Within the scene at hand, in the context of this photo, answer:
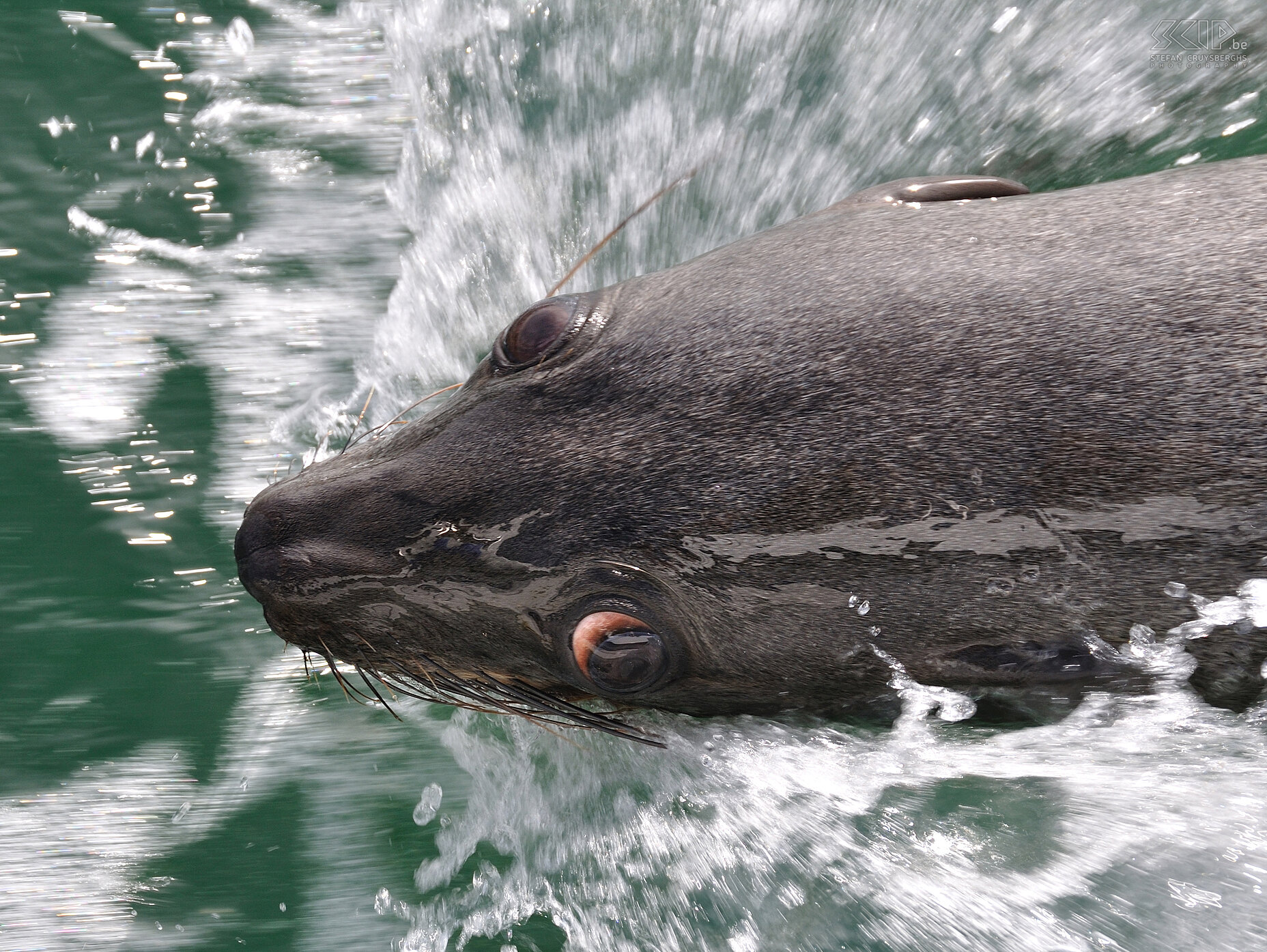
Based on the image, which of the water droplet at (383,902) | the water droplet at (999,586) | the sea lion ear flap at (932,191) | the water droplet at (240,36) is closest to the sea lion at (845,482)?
the water droplet at (999,586)

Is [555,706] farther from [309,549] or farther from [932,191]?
[932,191]

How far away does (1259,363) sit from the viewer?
1994mm

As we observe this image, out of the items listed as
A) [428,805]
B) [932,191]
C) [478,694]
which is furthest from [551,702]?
[932,191]

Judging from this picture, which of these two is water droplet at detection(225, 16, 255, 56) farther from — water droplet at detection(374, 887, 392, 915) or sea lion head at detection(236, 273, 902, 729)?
water droplet at detection(374, 887, 392, 915)

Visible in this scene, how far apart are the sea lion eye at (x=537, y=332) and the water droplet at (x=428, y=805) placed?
86.5 inches

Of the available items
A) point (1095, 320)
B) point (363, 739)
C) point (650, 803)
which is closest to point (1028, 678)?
point (1095, 320)

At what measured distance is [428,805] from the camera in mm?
3947

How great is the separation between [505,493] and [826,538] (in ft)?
2.55

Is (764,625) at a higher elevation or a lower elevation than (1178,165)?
lower

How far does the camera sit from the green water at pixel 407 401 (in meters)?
3.30

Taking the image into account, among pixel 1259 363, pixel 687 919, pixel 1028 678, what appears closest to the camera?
pixel 1259 363

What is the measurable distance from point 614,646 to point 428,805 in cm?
211

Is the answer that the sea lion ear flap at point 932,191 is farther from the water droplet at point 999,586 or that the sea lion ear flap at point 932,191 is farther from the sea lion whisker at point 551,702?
the sea lion whisker at point 551,702

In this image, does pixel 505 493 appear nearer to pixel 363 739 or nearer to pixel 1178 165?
pixel 363 739
